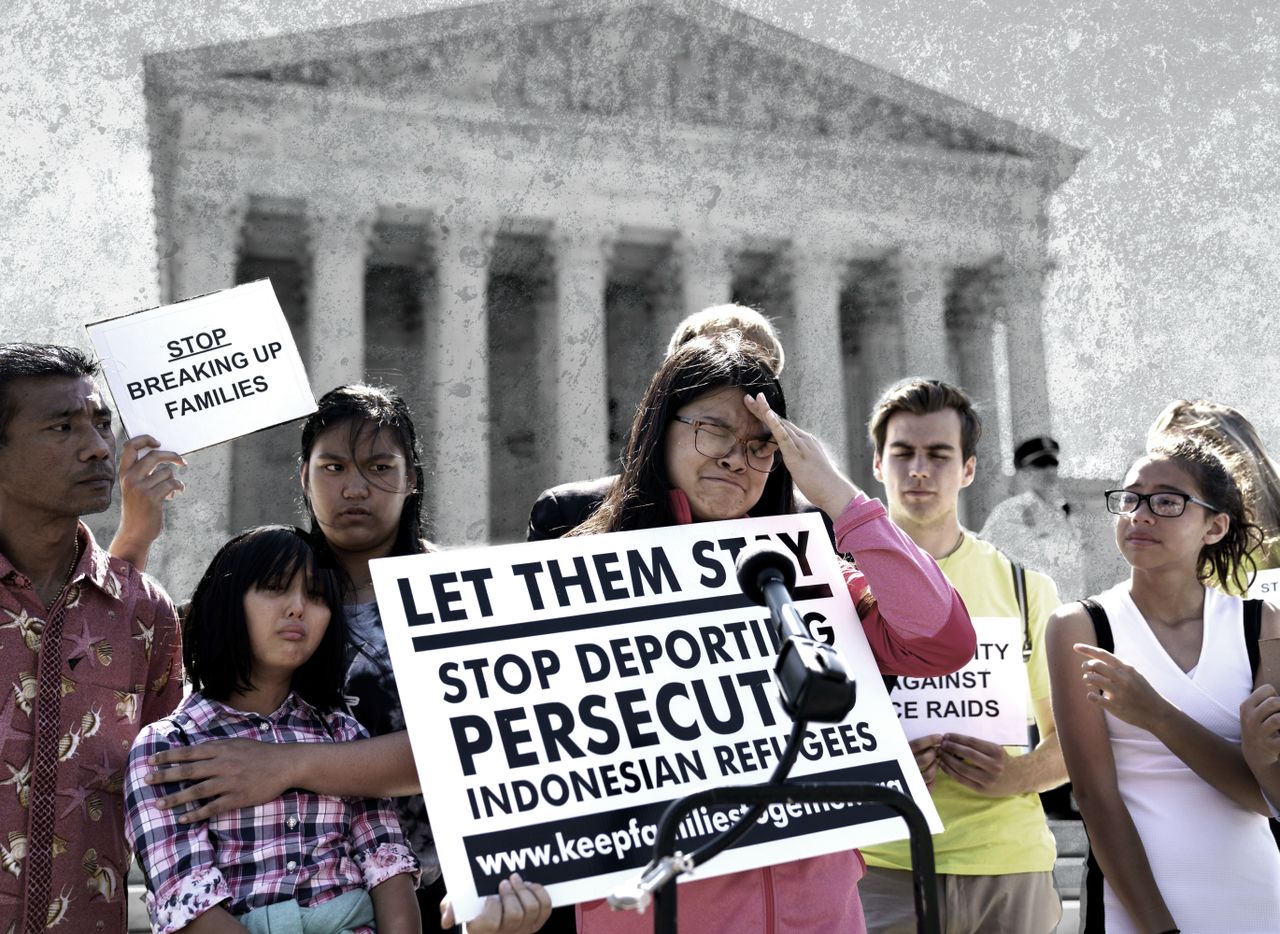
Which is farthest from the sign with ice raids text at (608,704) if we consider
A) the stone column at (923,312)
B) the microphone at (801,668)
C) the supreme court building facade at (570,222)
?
the stone column at (923,312)

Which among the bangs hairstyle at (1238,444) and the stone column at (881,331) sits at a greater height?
the stone column at (881,331)

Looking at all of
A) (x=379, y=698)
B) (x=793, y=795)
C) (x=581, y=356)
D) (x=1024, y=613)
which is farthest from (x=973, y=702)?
→ (x=581, y=356)

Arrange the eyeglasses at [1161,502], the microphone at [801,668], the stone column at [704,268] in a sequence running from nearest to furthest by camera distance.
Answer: the microphone at [801,668] < the eyeglasses at [1161,502] < the stone column at [704,268]

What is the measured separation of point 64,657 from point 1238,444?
2.80 meters

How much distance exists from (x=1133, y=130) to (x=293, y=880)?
526 cm

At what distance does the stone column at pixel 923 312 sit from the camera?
7055mm

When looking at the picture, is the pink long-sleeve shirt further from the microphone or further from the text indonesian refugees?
the microphone

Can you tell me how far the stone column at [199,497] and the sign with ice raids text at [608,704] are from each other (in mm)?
4631

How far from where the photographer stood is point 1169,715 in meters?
2.62

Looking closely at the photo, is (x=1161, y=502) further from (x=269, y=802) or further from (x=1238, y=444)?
(x=269, y=802)

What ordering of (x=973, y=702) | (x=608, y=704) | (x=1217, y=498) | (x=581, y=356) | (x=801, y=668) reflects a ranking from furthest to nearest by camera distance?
(x=581, y=356) → (x=973, y=702) → (x=1217, y=498) → (x=608, y=704) → (x=801, y=668)

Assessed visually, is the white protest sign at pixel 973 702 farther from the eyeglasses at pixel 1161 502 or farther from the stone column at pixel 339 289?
the stone column at pixel 339 289

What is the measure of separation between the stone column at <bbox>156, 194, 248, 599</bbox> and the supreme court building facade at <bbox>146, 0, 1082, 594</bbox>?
0.02 metres

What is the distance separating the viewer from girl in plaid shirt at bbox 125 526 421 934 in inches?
77.8
